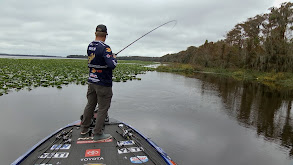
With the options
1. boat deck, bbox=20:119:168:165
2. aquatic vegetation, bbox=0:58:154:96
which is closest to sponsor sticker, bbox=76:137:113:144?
boat deck, bbox=20:119:168:165

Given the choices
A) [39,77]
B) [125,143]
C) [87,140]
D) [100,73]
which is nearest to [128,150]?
[125,143]

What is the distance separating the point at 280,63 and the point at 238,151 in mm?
31787

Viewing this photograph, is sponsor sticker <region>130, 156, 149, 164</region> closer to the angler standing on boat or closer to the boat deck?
the boat deck

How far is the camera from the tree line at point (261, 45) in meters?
31.8

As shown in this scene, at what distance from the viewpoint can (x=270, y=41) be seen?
3319cm

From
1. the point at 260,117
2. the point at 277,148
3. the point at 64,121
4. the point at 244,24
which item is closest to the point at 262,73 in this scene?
the point at 244,24

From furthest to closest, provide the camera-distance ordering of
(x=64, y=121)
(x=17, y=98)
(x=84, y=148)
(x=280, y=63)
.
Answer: (x=280, y=63) < (x=17, y=98) < (x=64, y=121) < (x=84, y=148)

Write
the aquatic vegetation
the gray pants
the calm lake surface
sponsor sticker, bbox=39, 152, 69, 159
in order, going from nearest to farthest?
1. sponsor sticker, bbox=39, 152, 69, 159
2. the gray pants
3. the calm lake surface
4. the aquatic vegetation

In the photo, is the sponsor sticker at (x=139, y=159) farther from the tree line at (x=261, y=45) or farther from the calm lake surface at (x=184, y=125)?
the tree line at (x=261, y=45)

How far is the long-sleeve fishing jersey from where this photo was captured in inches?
146

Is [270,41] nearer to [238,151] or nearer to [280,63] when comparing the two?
[280,63]

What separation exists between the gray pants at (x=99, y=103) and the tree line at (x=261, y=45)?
34.3m

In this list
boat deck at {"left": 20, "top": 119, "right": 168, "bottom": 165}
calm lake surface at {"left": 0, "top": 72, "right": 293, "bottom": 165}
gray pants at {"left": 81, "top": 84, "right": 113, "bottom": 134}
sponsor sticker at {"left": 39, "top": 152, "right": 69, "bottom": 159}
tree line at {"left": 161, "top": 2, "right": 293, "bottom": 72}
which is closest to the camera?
boat deck at {"left": 20, "top": 119, "right": 168, "bottom": 165}

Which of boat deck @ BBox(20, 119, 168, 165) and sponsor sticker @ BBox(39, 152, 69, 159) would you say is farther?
sponsor sticker @ BBox(39, 152, 69, 159)
